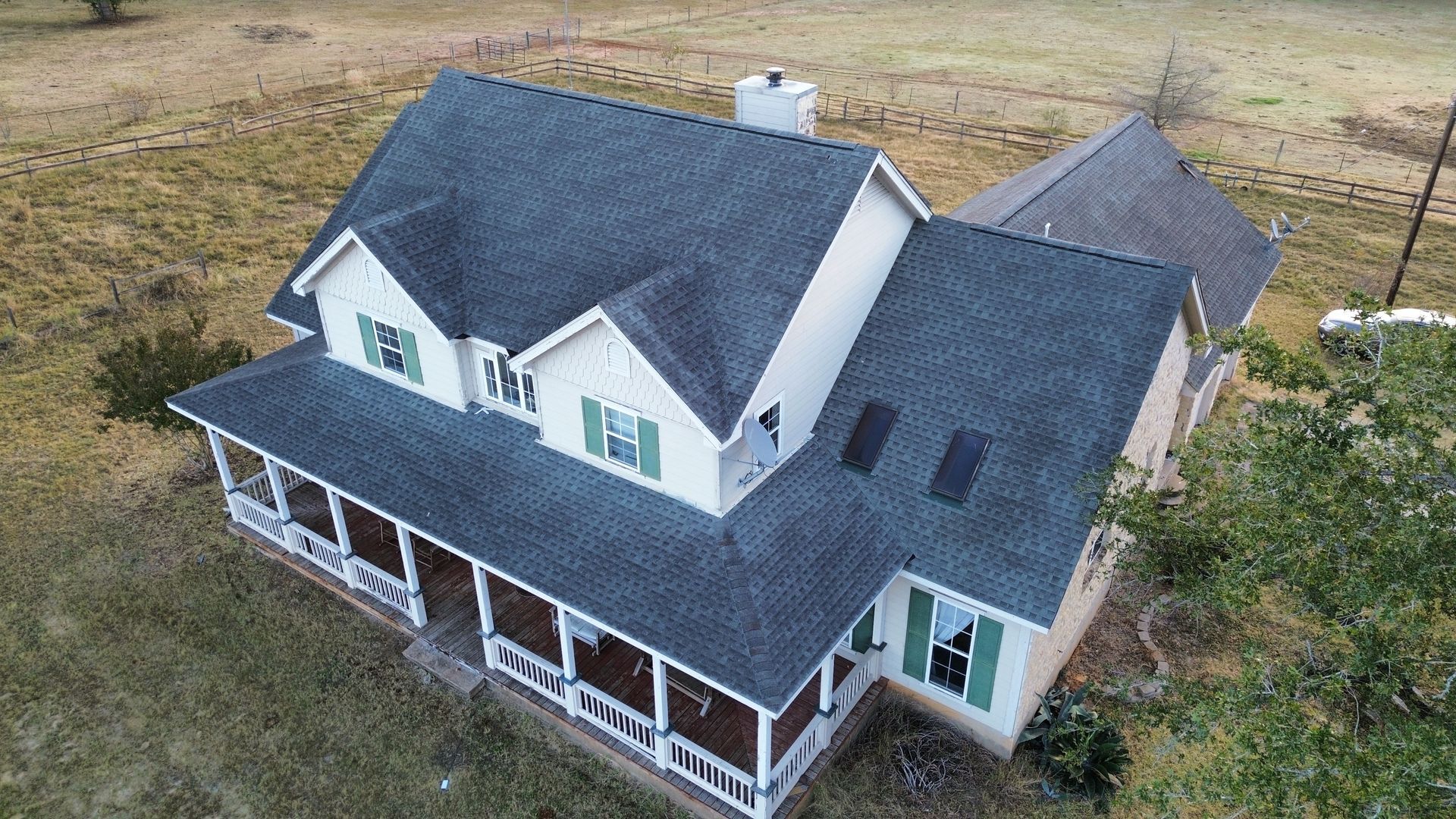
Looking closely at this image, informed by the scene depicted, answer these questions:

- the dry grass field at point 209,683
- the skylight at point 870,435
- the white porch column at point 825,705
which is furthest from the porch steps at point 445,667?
the skylight at point 870,435

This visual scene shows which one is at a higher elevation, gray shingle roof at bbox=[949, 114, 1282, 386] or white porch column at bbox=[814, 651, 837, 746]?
gray shingle roof at bbox=[949, 114, 1282, 386]

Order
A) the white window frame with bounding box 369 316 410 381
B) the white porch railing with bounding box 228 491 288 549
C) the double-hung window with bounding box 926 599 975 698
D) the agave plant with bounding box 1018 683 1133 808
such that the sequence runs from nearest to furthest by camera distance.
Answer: the agave plant with bounding box 1018 683 1133 808 → the double-hung window with bounding box 926 599 975 698 → the white window frame with bounding box 369 316 410 381 → the white porch railing with bounding box 228 491 288 549

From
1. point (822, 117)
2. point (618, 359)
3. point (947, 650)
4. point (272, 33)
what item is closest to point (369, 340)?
point (618, 359)

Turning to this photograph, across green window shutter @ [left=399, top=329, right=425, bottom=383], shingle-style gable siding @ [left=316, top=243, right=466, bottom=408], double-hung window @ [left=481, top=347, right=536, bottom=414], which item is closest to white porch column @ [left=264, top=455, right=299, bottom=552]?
shingle-style gable siding @ [left=316, top=243, right=466, bottom=408]

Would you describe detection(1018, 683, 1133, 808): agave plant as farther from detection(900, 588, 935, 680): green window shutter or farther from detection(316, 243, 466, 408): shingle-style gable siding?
detection(316, 243, 466, 408): shingle-style gable siding

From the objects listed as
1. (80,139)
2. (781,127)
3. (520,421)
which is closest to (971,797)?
(520,421)

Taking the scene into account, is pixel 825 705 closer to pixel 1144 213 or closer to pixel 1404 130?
pixel 1144 213

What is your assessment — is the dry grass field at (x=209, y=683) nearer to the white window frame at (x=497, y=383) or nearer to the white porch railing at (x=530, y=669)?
the white porch railing at (x=530, y=669)
